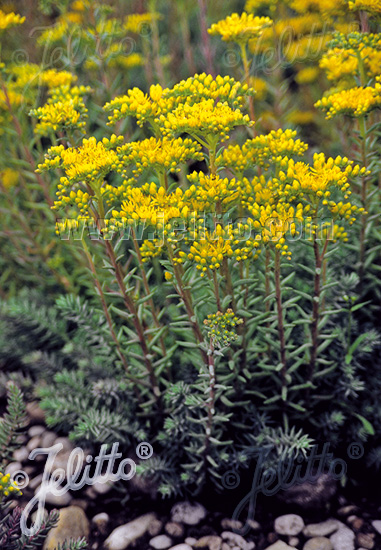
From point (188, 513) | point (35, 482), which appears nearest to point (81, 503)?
point (35, 482)

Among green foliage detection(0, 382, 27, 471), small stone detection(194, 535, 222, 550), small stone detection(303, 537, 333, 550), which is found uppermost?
green foliage detection(0, 382, 27, 471)

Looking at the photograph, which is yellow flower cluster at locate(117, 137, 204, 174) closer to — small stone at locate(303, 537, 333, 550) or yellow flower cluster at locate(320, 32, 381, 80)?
yellow flower cluster at locate(320, 32, 381, 80)

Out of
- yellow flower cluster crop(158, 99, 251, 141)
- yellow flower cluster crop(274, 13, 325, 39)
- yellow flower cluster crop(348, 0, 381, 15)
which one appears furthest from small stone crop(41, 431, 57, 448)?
yellow flower cluster crop(274, 13, 325, 39)

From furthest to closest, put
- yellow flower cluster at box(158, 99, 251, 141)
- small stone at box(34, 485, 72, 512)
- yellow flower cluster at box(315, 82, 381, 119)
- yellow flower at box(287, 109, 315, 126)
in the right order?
yellow flower at box(287, 109, 315, 126) < small stone at box(34, 485, 72, 512) < yellow flower cluster at box(315, 82, 381, 119) < yellow flower cluster at box(158, 99, 251, 141)

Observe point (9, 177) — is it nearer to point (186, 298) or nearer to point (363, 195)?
point (186, 298)

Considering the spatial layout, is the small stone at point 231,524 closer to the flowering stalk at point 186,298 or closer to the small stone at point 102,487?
the small stone at point 102,487

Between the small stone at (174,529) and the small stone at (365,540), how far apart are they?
2.10 ft

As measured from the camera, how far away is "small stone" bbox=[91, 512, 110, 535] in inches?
73.5

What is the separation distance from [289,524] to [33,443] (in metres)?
1.18

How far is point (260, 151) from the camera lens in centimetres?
163

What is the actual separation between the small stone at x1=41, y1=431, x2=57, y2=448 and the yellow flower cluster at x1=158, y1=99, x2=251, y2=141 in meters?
1.49

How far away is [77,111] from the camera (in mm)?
1822

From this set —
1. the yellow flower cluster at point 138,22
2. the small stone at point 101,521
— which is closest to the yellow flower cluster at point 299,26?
the yellow flower cluster at point 138,22

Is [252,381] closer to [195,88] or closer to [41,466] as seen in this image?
[41,466]
